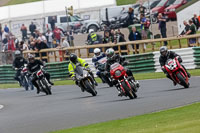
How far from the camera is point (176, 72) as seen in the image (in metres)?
18.8

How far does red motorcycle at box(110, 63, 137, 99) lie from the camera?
56.5 feet

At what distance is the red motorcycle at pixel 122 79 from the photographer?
17234 millimetres

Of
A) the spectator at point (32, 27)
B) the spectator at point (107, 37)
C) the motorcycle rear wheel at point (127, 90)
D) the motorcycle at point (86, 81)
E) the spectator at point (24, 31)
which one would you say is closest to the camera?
the motorcycle rear wheel at point (127, 90)

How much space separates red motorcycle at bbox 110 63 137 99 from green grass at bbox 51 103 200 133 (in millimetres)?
3828

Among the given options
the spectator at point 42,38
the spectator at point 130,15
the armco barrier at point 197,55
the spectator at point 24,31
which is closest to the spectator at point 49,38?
the spectator at point 42,38

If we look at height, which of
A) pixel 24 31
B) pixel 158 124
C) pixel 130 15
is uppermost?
pixel 130 15

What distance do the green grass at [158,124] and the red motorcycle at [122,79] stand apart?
151 inches

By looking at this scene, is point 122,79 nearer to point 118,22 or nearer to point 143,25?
point 143,25

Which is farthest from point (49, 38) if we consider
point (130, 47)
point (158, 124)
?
point (158, 124)

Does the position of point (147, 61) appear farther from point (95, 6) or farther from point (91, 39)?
point (95, 6)

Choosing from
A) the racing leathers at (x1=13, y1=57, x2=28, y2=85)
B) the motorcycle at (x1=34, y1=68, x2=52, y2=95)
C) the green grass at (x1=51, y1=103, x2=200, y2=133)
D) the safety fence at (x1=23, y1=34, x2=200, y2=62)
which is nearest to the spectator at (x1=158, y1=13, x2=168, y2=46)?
the safety fence at (x1=23, y1=34, x2=200, y2=62)

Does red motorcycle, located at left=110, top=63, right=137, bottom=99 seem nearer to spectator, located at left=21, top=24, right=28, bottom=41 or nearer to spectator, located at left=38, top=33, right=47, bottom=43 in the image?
spectator, located at left=38, top=33, right=47, bottom=43

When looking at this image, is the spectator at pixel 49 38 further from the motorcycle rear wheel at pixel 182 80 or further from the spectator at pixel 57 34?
the motorcycle rear wheel at pixel 182 80

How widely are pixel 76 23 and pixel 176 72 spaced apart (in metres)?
17.3
